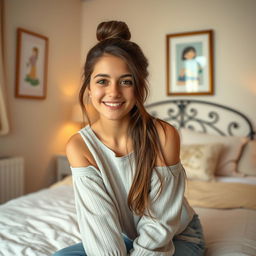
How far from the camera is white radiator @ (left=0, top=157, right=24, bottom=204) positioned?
8.14ft

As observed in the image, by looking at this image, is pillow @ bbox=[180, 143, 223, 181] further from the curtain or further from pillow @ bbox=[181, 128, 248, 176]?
the curtain

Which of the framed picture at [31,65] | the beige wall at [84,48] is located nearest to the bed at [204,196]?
the beige wall at [84,48]

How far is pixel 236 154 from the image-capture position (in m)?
2.54

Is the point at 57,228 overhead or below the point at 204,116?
below

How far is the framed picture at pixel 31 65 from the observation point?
269 cm

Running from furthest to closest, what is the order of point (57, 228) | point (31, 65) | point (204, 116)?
point (204, 116) < point (31, 65) < point (57, 228)

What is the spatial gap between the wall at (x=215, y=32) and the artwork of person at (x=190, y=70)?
0.17 metres

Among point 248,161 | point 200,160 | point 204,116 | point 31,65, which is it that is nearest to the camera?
point 200,160

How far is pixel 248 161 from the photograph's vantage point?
250 cm

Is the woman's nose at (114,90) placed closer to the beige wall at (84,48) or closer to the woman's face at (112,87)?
the woman's face at (112,87)

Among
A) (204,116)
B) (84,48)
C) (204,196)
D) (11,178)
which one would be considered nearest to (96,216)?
(204,196)

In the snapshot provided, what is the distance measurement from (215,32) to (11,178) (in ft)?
8.14

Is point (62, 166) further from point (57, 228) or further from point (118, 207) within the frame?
point (118, 207)

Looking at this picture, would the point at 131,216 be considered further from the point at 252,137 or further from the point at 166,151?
the point at 252,137
